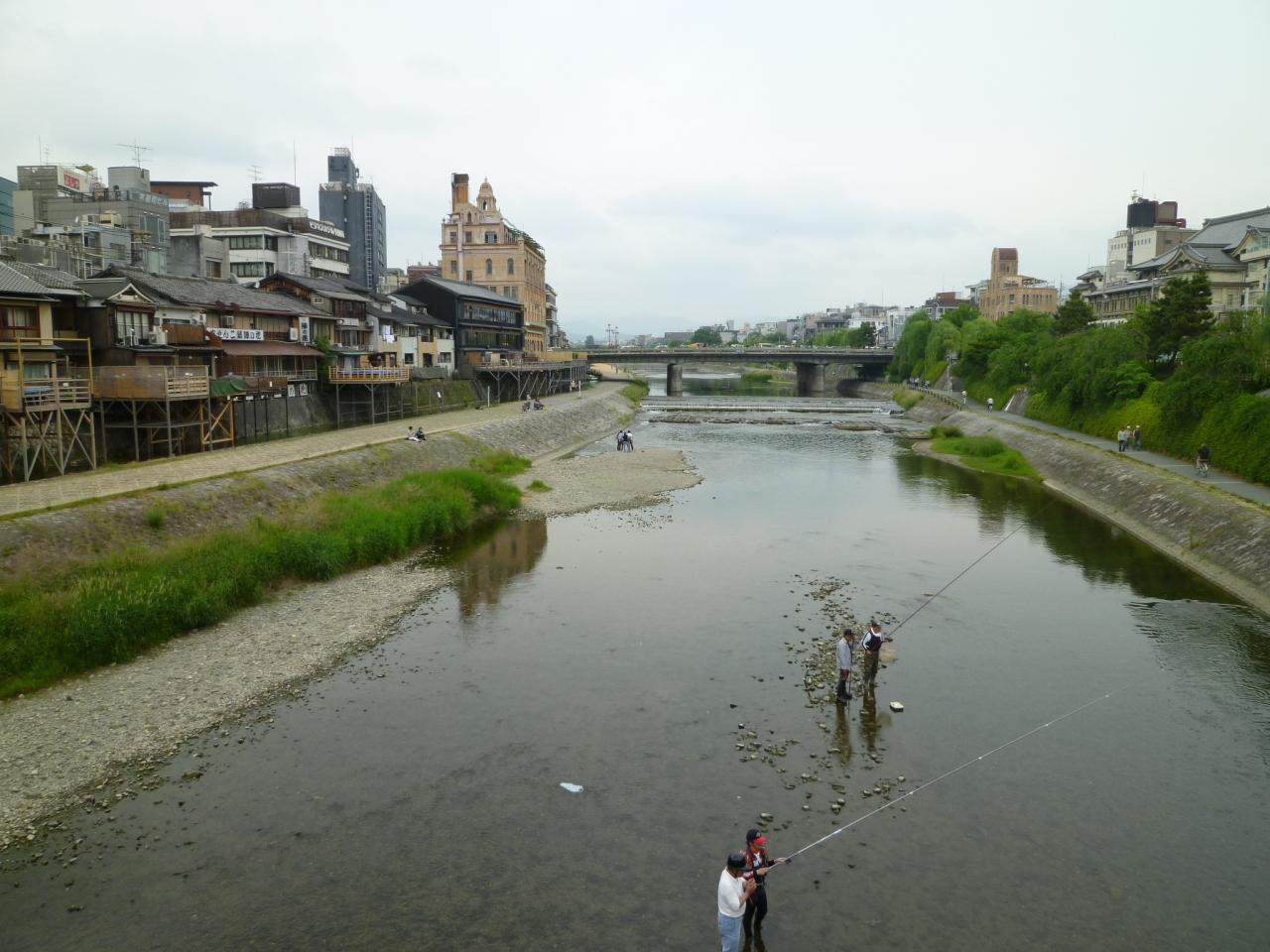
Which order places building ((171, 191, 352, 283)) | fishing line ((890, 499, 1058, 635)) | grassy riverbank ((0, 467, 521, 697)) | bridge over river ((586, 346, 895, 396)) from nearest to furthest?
grassy riverbank ((0, 467, 521, 697)), fishing line ((890, 499, 1058, 635)), building ((171, 191, 352, 283)), bridge over river ((586, 346, 895, 396))

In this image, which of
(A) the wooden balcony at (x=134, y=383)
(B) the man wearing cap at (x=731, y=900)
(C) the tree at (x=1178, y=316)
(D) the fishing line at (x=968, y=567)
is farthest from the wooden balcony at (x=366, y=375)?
(C) the tree at (x=1178, y=316)

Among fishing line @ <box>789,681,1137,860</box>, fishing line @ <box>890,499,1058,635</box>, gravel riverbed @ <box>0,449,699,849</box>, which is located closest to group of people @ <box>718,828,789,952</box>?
fishing line @ <box>789,681,1137,860</box>

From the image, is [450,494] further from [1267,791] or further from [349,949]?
[1267,791]

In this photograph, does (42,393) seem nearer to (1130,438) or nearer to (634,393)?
(1130,438)

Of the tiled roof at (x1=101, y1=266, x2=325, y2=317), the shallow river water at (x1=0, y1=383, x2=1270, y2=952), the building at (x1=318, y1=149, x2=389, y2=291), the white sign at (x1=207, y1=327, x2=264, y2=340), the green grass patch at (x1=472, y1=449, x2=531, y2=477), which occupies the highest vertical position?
the building at (x1=318, y1=149, x2=389, y2=291)

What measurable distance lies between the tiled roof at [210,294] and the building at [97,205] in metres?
7.40

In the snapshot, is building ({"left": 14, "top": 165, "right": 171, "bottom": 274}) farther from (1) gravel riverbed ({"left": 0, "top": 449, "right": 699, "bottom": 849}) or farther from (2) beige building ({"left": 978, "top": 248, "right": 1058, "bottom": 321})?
(2) beige building ({"left": 978, "top": 248, "right": 1058, "bottom": 321})

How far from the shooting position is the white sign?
43497mm

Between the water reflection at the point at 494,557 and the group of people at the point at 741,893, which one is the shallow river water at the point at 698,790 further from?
the group of people at the point at 741,893

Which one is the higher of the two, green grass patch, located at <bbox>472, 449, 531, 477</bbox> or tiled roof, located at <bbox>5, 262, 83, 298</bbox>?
tiled roof, located at <bbox>5, 262, 83, 298</bbox>

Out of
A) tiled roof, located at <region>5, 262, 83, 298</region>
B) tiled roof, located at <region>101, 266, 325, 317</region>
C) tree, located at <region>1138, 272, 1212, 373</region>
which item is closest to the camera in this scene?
tiled roof, located at <region>5, 262, 83, 298</region>

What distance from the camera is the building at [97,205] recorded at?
53.2 metres

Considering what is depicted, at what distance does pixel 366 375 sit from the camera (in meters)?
53.6

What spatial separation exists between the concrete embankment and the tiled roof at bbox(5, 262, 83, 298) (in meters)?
43.7
